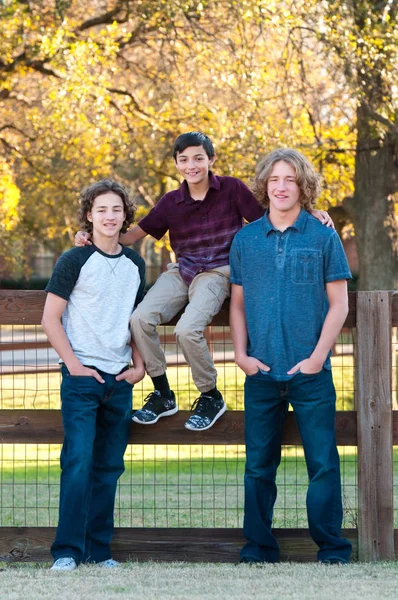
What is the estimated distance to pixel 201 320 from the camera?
490 centimetres

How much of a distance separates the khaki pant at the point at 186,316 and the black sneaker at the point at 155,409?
219 mm

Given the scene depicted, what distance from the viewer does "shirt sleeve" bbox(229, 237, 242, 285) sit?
498 centimetres

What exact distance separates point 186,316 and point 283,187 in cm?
82

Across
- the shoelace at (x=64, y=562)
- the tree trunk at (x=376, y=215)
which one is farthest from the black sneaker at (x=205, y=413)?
the tree trunk at (x=376, y=215)

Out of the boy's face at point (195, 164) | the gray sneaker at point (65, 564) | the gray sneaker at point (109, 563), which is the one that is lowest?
the gray sneaker at point (109, 563)

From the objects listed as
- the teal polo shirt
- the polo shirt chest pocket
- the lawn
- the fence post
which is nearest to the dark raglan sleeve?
the teal polo shirt

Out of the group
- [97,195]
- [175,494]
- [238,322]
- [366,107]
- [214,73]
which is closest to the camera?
→ [238,322]

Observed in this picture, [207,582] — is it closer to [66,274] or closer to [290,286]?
[290,286]

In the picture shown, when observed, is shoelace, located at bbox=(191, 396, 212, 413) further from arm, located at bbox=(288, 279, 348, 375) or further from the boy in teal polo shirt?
arm, located at bbox=(288, 279, 348, 375)

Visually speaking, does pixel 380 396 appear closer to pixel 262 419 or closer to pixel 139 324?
pixel 262 419

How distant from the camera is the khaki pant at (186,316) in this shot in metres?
4.90

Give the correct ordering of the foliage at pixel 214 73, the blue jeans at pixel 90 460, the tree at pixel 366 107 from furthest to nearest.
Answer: the foliage at pixel 214 73
the tree at pixel 366 107
the blue jeans at pixel 90 460

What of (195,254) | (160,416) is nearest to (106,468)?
(160,416)

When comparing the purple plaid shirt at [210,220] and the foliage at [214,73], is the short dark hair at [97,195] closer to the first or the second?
the purple plaid shirt at [210,220]
